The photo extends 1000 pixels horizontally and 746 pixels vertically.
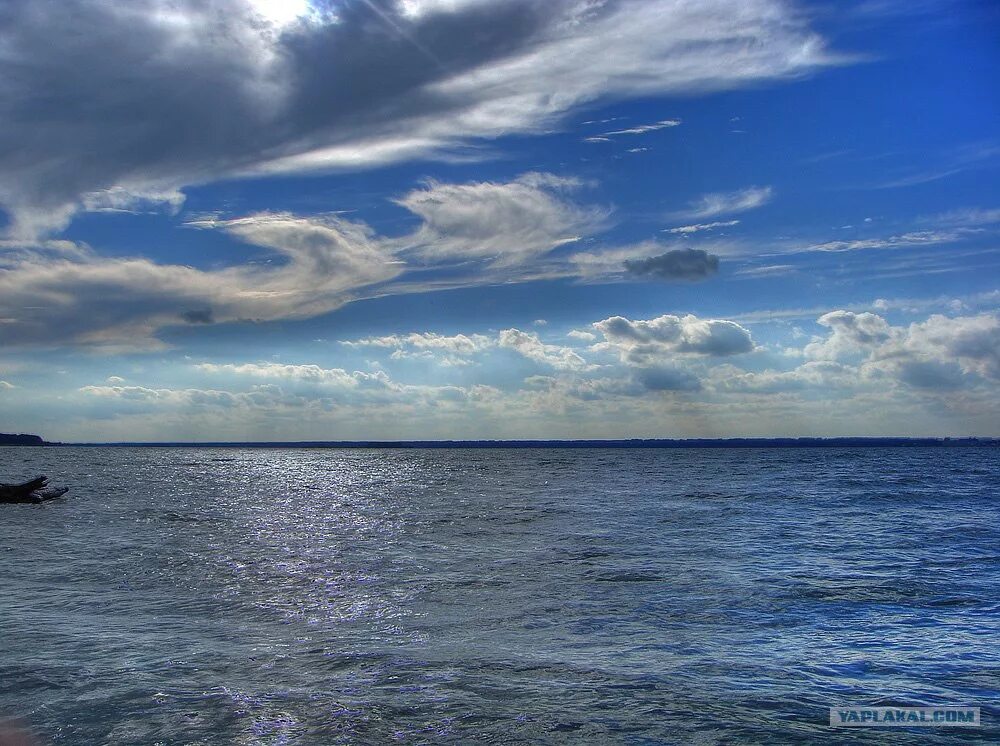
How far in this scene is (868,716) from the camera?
1176 cm

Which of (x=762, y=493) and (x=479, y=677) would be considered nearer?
(x=479, y=677)

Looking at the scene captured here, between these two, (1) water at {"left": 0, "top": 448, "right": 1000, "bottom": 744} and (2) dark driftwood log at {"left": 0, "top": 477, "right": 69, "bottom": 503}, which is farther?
(2) dark driftwood log at {"left": 0, "top": 477, "right": 69, "bottom": 503}

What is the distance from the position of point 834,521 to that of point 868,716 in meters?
33.1

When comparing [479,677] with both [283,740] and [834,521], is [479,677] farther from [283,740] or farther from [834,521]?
[834,521]

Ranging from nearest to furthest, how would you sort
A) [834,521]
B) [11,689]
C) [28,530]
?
1. [11,689]
2. [28,530]
3. [834,521]

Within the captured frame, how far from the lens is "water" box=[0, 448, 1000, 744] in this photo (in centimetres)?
1137

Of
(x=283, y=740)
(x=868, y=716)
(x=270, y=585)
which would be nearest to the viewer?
(x=283, y=740)

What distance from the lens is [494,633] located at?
16594 mm

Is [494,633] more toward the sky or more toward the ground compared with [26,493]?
more toward the sky

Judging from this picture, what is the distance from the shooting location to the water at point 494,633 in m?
11.4

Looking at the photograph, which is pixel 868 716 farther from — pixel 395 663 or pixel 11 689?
pixel 11 689

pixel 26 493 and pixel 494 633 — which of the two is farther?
pixel 26 493

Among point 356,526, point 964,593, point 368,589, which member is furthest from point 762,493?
point 368,589

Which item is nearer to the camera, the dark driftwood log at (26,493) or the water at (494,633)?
the water at (494,633)
